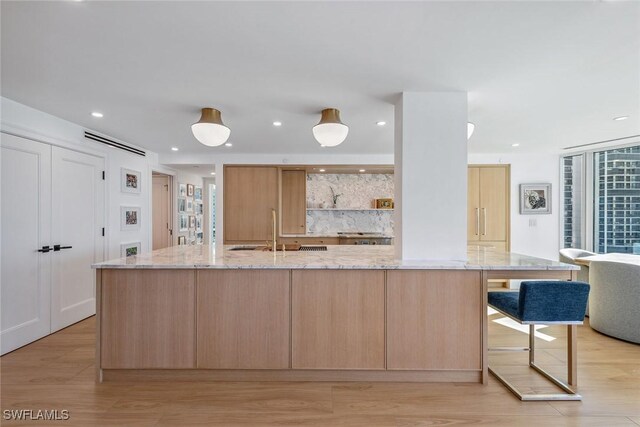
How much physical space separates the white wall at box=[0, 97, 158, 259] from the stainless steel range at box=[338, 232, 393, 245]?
3.34 m

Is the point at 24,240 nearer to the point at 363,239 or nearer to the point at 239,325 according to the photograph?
the point at 239,325

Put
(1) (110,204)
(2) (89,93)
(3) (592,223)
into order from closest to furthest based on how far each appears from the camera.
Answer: (2) (89,93), (1) (110,204), (3) (592,223)

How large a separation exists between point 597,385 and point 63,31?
14.3 feet

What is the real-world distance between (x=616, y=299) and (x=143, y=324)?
4.61 m

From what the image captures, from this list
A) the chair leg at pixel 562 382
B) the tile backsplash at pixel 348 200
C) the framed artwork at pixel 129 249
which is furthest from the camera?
the tile backsplash at pixel 348 200

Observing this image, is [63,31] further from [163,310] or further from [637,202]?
[637,202]

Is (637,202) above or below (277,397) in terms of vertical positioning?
above

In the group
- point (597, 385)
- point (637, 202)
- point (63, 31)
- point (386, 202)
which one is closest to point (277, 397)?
point (597, 385)

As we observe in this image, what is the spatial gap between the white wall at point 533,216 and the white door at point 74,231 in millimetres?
5747

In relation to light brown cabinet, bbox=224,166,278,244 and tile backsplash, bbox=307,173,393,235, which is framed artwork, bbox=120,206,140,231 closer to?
light brown cabinet, bbox=224,166,278,244

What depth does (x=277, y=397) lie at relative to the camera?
2221mm

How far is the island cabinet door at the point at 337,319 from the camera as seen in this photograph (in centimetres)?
241

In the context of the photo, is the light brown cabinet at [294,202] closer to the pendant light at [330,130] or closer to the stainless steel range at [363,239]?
the stainless steel range at [363,239]

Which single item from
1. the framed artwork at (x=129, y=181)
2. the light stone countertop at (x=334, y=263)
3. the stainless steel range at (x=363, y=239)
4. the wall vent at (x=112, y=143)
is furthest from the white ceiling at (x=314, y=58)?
the stainless steel range at (x=363, y=239)
